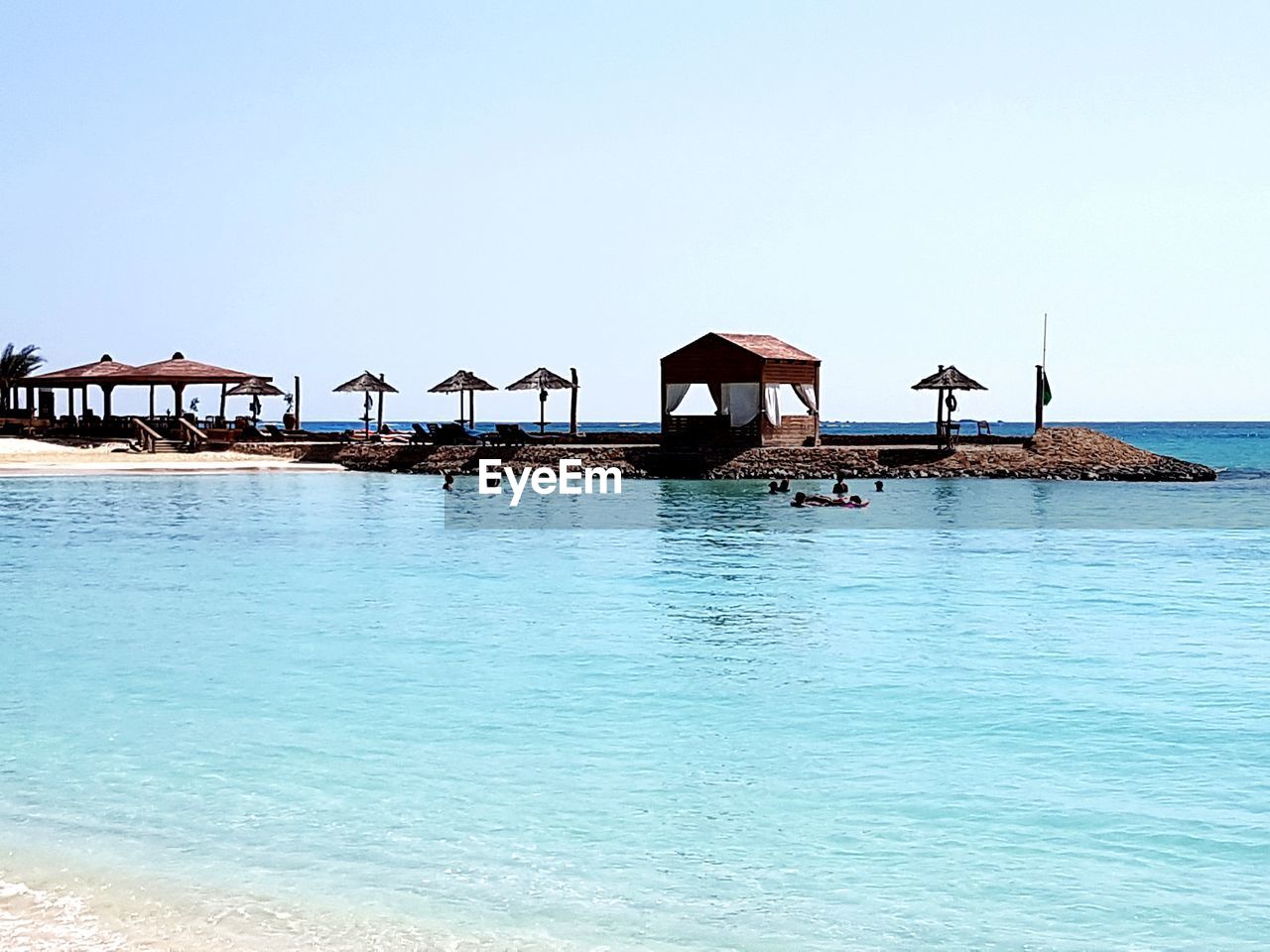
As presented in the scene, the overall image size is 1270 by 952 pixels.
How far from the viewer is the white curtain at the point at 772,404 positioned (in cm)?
3853

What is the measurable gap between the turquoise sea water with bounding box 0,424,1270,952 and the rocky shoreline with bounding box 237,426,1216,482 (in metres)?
18.5

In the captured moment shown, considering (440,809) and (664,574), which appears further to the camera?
(664,574)

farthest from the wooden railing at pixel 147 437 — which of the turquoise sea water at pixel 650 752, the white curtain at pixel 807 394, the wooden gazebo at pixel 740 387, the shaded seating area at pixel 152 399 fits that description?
the turquoise sea water at pixel 650 752

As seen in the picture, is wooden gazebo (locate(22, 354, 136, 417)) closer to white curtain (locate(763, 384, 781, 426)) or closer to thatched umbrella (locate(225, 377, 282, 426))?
thatched umbrella (locate(225, 377, 282, 426))

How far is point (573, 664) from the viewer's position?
12.5 meters

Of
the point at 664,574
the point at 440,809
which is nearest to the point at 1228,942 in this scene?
the point at 440,809

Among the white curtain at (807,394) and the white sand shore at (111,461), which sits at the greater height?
the white curtain at (807,394)

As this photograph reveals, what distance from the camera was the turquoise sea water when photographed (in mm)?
6160

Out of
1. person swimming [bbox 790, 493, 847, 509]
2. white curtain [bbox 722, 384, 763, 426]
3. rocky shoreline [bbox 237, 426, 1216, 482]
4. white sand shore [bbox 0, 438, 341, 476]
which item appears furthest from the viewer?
rocky shoreline [bbox 237, 426, 1216, 482]

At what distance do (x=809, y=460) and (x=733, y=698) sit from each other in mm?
28842

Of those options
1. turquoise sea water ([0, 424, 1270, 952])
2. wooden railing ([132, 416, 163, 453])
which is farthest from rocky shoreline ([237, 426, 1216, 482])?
turquoise sea water ([0, 424, 1270, 952])

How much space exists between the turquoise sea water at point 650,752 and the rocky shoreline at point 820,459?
18.5 metres

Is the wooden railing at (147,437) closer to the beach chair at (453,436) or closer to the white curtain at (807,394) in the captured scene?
the beach chair at (453,436)

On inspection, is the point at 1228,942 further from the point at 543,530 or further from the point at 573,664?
the point at 543,530
